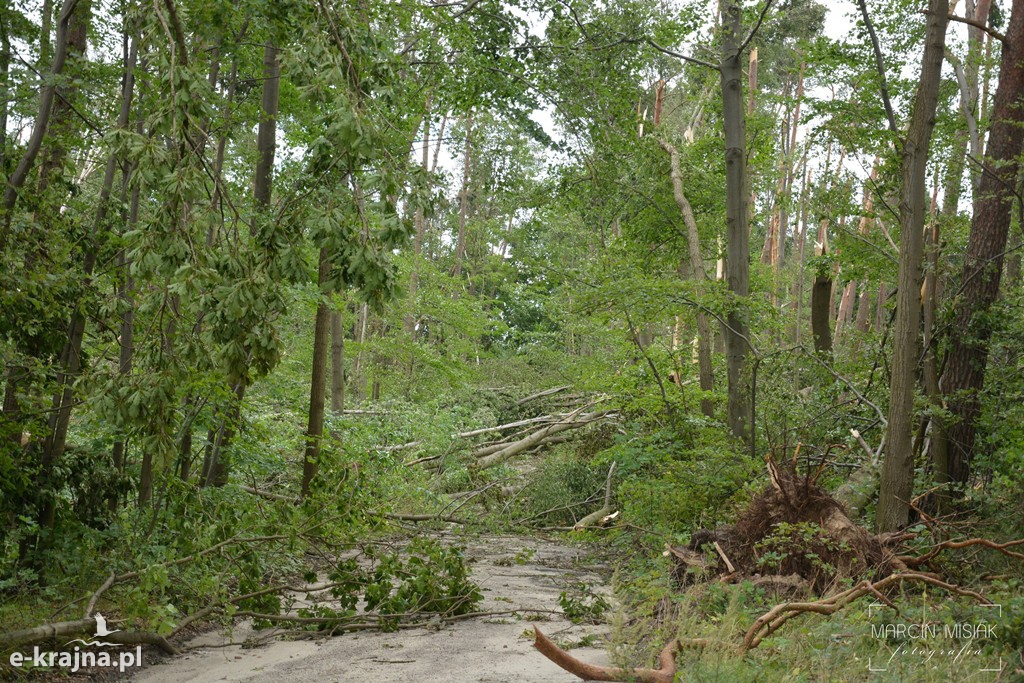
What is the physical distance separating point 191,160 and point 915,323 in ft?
21.0

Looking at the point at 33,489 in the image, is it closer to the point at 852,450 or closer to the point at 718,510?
the point at 718,510

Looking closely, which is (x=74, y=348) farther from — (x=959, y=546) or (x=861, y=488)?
(x=861, y=488)

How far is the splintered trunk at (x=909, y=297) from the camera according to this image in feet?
26.4

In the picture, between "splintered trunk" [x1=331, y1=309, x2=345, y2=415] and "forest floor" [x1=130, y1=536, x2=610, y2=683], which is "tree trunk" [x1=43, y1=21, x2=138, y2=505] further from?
"splintered trunk" [x1=331, y1=309, x2=345, y2=415]

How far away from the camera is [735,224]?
11.6 meters

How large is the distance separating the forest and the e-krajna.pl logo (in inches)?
0.8

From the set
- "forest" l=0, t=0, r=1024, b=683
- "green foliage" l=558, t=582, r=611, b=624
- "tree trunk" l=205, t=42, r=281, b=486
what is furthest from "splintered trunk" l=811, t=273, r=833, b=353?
"tree trunk" l=205, t=42, r=281, b=486

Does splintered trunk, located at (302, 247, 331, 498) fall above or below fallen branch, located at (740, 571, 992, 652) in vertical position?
above

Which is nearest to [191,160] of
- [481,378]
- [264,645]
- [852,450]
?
[264,645]

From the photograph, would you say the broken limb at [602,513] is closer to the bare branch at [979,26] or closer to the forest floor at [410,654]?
the forest floor at [410,654]

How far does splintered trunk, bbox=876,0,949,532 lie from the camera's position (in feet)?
26.4

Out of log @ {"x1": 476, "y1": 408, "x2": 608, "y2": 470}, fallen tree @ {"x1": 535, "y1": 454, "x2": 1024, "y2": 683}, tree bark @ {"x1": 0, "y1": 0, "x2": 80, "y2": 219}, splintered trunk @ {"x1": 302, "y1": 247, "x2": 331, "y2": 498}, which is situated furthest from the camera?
log @ {"x1": 476, "y1": 408, "x2": 608, "y2": 470}

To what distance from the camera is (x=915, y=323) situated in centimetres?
813

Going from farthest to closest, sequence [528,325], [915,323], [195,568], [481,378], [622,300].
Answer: [528,325], [481,378], [622,300], [915,323], [195,568]
